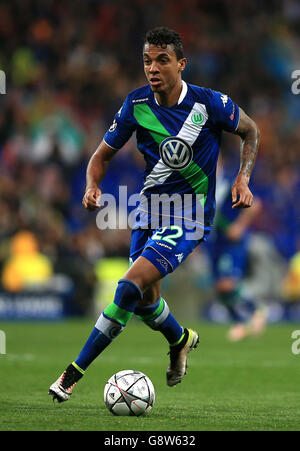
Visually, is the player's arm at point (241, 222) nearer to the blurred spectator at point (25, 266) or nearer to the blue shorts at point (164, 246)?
the blurred spectator at point (25, 266)

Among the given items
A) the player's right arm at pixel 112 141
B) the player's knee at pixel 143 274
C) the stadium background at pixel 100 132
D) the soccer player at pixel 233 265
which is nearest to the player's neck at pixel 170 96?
the player's right arm at pixel 112 141

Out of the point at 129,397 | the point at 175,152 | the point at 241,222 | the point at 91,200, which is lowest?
the point at 129,397

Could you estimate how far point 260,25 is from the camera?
65.1ft

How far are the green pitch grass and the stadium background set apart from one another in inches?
89.4

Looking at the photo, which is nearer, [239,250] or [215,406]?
[215,406]

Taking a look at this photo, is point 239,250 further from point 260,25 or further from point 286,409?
point 260,25

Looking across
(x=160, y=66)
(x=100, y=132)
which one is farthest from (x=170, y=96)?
(x=100, y=132)

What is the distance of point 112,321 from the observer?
5680mm

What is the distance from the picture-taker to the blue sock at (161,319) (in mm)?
6316

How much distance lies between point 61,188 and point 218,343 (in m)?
5.96

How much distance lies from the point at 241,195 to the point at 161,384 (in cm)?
225

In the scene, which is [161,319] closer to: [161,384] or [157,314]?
[157,314]

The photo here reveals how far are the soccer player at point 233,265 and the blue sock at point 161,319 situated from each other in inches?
200
